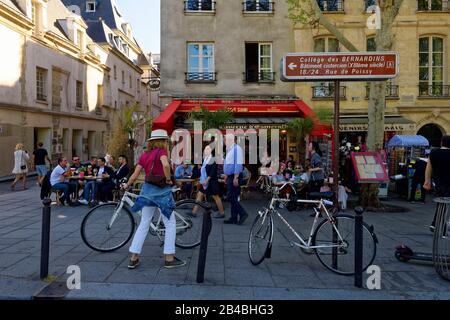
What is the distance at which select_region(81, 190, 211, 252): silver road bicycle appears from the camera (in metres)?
5.57

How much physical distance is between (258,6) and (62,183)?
10.2 m

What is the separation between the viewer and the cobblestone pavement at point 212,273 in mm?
4172

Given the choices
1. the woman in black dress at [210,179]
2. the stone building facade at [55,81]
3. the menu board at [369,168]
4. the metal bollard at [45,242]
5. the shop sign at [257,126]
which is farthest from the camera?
the stone building facade at [55,81]

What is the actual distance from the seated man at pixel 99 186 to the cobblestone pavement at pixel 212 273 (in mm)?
2924

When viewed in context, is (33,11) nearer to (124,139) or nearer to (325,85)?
(124,139)

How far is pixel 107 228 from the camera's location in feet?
18.5

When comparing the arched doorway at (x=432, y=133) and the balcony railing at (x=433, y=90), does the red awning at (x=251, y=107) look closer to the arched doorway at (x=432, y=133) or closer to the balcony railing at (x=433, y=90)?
the balcony railing at (x=433, y=90)

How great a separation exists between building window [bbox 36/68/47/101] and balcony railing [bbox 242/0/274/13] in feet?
43.1


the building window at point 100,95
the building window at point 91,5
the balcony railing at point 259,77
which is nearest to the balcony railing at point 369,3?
the balcony railing at point 259,77

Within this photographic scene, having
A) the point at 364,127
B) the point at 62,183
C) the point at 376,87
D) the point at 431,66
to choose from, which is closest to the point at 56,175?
the point at 62,183

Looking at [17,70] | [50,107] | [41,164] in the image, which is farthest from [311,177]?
[50,107]

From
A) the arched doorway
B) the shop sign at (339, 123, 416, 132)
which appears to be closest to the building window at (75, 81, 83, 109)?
the shop sign at (339, 123, 416, 132)

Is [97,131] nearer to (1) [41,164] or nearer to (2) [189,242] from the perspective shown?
(1) [41,164]

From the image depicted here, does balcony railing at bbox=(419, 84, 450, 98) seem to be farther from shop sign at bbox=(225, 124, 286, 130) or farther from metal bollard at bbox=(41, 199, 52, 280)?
metal bollard at bbox=(41, 199, 52, 280)
